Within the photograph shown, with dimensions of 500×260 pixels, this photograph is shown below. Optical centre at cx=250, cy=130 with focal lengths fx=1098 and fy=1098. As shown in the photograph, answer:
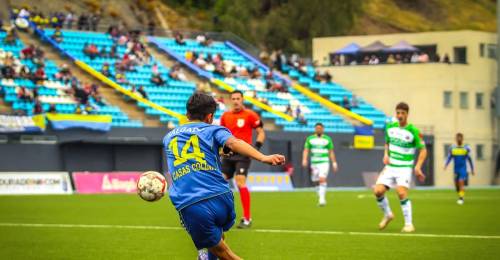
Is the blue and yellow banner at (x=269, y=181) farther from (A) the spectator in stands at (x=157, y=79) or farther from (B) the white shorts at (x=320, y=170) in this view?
(B) the white shorts at (x=320, y=170)

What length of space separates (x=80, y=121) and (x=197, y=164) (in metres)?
33.7

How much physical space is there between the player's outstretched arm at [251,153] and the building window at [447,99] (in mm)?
52120

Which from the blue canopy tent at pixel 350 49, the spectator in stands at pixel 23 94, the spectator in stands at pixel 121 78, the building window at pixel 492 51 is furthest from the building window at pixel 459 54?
the spectator in stands at pixel 23 94

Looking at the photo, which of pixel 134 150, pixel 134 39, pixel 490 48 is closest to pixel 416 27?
pixel 490 48

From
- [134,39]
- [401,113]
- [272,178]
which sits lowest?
[272,178]

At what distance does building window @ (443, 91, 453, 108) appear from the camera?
6131 cm

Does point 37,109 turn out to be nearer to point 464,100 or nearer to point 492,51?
point 464,100

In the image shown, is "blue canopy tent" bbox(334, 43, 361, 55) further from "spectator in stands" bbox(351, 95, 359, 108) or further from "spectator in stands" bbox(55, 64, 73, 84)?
"spectator in stands" bbox(55, 64, 73, 84)

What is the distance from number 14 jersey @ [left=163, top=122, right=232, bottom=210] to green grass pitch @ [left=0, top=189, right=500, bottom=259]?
13.3 feet

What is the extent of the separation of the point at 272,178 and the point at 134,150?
599 cm

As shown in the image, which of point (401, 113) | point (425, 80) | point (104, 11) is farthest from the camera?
point (104, 11)

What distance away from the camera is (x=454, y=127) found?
6141 cm

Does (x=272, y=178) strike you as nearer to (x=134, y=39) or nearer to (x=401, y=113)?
(x=134, y=39)

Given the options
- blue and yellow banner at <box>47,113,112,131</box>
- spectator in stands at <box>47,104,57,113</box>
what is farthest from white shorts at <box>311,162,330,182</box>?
spectator in stands at <box>47,104,57,113</box>
